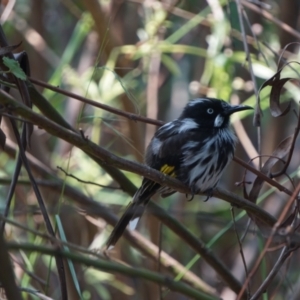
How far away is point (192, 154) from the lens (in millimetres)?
2949

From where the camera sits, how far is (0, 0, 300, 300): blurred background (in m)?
3.39

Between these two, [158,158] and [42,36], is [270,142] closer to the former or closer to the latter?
[158,158]

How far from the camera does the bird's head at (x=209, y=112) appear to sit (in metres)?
3.12

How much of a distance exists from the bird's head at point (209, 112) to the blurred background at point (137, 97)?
0.58 feet

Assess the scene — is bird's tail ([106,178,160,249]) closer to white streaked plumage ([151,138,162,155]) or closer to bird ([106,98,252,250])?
bird ([106,98,252,250])

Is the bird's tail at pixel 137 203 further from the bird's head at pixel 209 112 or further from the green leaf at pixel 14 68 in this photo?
the green leaf at pixel 14 68

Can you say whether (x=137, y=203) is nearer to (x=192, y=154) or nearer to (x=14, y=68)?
(x=192, y=154)

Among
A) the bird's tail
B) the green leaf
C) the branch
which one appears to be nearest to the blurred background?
the bird's tail

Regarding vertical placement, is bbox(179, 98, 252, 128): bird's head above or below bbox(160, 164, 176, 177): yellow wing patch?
above

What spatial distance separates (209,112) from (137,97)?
54.9 inches

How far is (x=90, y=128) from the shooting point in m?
4.48

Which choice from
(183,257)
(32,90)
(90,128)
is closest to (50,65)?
(90,128)

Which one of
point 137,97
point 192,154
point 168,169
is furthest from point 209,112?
point 137,97

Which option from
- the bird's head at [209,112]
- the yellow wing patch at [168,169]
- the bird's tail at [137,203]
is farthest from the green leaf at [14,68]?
the bird's head at [209,112]
